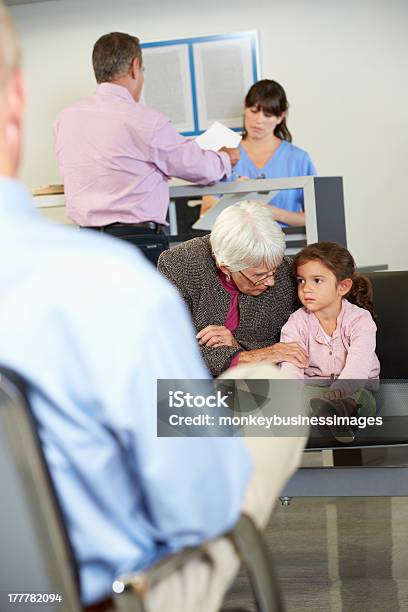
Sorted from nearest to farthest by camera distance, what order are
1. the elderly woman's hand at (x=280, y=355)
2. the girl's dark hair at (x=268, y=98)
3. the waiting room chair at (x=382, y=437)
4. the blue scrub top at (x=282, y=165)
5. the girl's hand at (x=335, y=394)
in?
the waiting room chair at (x=382, y=437) < the girl's hand at (x=335, y=394) < the elderly woman's hand at (x=280, y=355) < the girl's dark hair at (x=268, y=98) < the blue scrub top at (x=282, y=165)

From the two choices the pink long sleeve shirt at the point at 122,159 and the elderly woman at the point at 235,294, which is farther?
the pink long sleeve shirt at the point at 122,159

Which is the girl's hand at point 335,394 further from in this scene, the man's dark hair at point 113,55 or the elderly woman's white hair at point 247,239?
the man's dark hair at point 113,55

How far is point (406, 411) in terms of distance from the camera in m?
2.40

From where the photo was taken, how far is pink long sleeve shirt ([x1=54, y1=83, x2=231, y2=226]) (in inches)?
126

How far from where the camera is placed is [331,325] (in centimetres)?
237

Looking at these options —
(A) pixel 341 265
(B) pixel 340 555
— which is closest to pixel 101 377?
(A) pixel 341 265

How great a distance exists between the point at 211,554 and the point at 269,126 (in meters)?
3.45

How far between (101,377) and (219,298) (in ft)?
5.58

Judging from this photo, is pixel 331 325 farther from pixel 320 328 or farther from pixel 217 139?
pixel 217 139

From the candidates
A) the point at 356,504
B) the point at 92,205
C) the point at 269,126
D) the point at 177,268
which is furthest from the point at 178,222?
the point at 177,268

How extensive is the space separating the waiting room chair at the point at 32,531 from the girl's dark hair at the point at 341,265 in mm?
1544

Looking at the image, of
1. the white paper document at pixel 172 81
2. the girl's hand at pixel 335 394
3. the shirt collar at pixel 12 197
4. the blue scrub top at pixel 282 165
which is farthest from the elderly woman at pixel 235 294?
the white paper document at pixel 172 81

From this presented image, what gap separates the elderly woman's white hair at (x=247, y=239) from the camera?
2.26 metres

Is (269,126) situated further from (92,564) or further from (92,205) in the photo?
(92,564)
